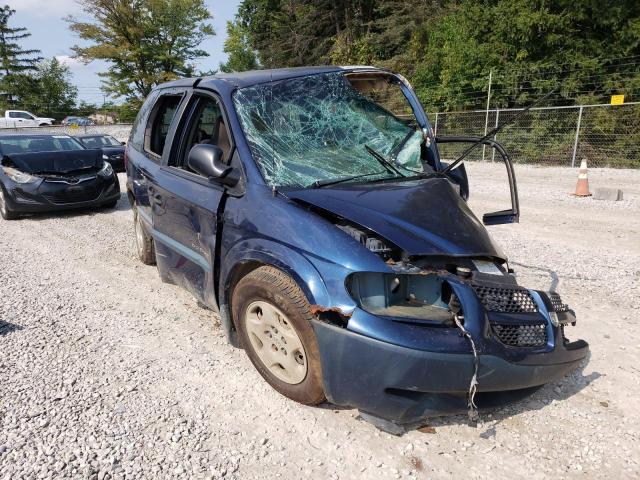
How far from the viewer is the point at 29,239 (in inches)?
278

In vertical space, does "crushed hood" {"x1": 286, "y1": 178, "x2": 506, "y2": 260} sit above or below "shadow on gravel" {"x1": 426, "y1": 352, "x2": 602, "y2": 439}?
above

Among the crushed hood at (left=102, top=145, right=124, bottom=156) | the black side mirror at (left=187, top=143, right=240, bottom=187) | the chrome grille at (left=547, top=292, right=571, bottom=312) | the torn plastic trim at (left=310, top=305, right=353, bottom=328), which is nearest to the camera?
the torn plastic trim at (left=310, top=305, right=353, bottom=328)

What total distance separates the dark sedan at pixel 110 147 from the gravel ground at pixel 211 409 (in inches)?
418

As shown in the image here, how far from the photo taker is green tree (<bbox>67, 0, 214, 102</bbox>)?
36.2m

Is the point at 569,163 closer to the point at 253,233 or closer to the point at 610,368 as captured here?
the point at 610,368

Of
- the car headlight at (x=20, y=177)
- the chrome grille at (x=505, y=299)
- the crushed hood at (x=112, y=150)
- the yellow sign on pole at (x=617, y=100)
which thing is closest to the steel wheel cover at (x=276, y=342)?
the chrome grille at (x=505, y=299)

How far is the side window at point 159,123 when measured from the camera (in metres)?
4.36

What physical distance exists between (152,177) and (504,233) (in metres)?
4.62

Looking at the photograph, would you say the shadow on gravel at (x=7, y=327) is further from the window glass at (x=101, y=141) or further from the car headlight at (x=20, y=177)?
the window glass at (x=101, y=141)

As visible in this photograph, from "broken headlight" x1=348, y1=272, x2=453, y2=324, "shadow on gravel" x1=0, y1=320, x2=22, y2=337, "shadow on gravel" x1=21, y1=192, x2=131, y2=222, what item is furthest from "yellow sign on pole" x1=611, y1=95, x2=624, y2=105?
"shadow on gravel" x1=0, y1=320, x2=22, y2=337

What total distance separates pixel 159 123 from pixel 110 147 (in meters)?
12.1

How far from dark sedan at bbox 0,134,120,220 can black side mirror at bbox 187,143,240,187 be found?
6.37m

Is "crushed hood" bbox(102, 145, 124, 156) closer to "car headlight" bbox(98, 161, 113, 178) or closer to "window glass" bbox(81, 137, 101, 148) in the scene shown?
"window glass" bbox(81, 137, 101, 148)

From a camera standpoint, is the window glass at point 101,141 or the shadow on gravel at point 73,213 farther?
the window glass at point 101,141
